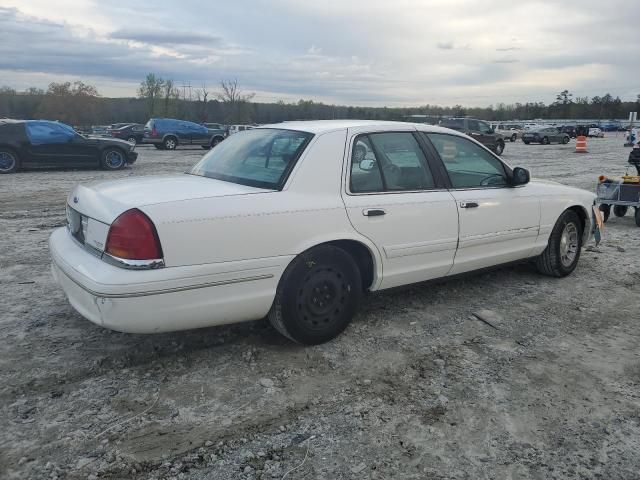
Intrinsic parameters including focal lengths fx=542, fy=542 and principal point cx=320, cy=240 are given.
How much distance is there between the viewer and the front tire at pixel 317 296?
3.57 m

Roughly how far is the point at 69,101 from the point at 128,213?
81.4m

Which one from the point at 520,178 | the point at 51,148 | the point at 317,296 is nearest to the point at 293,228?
the point at 317,296

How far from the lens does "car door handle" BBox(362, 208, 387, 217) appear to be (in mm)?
3826

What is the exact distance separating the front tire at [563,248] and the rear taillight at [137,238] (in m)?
3.95

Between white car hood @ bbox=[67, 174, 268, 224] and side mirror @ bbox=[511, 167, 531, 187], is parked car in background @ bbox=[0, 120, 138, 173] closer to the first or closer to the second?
white car hood @ bbox=[67, 174, 268, 224]

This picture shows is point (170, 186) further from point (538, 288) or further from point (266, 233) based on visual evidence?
point (538, 288)

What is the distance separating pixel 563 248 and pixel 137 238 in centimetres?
429

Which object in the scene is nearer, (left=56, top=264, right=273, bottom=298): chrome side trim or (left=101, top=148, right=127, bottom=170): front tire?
(left=56, top=264, right=273, bottom=298): chrome side trim

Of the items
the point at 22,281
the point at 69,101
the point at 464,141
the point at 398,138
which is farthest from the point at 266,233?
the point at 69,101

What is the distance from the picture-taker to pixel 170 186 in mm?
3607

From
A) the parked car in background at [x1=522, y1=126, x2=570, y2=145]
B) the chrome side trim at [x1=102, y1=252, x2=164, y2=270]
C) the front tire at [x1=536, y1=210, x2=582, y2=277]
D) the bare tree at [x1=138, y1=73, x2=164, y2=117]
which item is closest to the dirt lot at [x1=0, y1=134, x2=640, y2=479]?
the front tire at [x1=536, y1=210, x2=582, y2=277]

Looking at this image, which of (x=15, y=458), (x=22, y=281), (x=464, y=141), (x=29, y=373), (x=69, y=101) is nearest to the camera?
(x=15, y=458)

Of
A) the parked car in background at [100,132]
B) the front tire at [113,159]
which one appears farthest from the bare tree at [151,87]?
the front tire at [113,159]

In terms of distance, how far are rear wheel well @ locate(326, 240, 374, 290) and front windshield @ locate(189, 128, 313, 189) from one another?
0.67m
